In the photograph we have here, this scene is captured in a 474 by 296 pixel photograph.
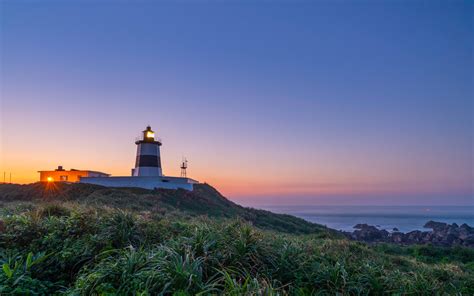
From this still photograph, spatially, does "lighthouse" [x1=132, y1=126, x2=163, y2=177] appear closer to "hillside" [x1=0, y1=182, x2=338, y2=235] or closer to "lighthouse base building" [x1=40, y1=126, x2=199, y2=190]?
"lighthouse base building" [x1=40, y1=126, x2=199, y2=190]

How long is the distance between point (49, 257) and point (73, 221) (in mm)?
1050

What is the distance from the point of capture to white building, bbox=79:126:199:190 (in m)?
33.3

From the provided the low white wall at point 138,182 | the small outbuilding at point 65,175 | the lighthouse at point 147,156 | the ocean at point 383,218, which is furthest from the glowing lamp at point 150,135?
the ocean at point 383,218

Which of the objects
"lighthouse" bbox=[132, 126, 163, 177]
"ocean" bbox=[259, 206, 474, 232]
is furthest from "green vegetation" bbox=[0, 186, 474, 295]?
"ocean" bbox=[259, 206, 474, 232]

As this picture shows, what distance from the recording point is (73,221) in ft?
21.7

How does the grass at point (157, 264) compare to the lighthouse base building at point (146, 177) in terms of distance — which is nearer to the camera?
the grass at point (157, 264)

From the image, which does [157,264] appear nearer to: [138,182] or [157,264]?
[157,264]

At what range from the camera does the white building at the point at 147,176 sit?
109 feet

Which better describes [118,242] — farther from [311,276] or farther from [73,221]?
[311,276]

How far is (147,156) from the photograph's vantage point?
3572 centimetres

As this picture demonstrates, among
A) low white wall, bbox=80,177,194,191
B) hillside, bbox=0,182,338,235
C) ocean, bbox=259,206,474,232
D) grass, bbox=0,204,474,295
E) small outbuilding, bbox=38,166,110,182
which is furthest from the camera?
ocean, bbox=259,206,474,232

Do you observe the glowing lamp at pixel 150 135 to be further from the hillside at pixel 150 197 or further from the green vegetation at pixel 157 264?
the green vegetation at pixel 157 264

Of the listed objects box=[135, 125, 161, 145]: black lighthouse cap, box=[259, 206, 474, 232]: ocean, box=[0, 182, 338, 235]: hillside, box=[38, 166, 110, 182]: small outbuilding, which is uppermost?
box=[135, 125, 161, 145]: black lighthouse cap

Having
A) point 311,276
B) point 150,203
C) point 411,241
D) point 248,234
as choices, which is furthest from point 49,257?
point 411,241
